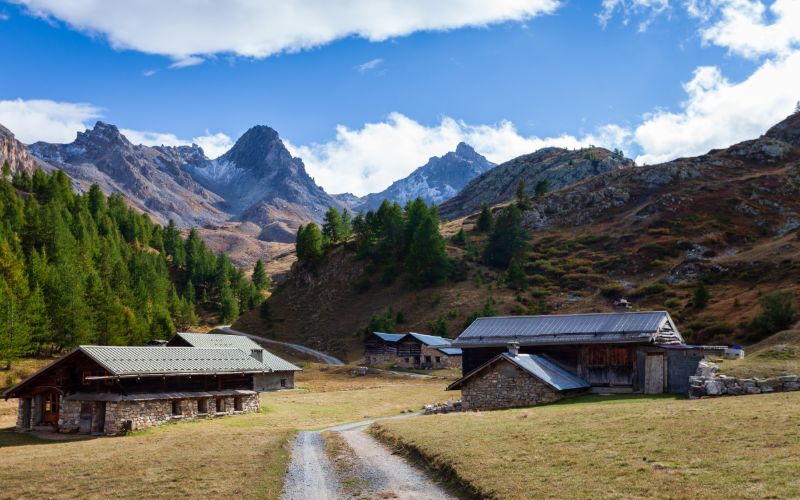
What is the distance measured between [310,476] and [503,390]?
22.5 metres

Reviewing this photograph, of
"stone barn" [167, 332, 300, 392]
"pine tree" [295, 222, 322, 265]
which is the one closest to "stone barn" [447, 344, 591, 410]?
"stone barn" [167, 332, 300, 392]

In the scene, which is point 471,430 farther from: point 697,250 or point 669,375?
point 697,250

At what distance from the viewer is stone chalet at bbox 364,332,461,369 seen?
90500 mm

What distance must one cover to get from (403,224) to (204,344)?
218ft

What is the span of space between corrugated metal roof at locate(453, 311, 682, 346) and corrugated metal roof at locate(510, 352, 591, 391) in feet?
7.87

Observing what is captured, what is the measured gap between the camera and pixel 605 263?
395 feet

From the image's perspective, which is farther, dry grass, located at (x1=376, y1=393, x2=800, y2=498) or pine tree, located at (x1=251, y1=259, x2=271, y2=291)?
pine tree, located at (x1=251, y1=259, x2=271, y2=291)

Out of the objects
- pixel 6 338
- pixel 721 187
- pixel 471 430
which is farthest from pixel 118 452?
pixel 721 187

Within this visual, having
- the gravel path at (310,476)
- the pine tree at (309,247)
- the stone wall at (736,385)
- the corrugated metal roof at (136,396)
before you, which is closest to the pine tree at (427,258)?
the pine tree at (309,247)

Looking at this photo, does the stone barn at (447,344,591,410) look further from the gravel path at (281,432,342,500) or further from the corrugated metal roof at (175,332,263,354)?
the corrugated metal roof at (175,332,263,354)

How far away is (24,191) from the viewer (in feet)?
515

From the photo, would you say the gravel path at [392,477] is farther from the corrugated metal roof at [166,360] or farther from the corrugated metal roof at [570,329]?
the corrugated metal roof at [570,329]

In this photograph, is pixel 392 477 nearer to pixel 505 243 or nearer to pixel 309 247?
pixel 505 243

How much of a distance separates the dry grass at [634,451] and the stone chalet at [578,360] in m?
11.6
